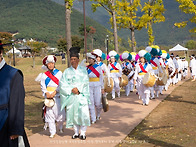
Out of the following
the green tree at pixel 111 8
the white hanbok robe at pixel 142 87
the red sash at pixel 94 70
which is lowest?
the white hanbok robe at pixel 142 87

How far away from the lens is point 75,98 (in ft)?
24.8

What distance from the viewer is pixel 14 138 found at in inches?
145

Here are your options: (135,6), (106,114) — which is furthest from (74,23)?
(106,114)

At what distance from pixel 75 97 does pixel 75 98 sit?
0.08 ft

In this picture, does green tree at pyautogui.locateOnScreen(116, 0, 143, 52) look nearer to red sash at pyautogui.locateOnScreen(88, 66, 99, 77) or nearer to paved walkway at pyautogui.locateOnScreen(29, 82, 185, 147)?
paved walkway at pyautogui.locateOnScreen(29, 82, 185, 147)

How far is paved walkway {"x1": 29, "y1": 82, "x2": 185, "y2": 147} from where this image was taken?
7098mm

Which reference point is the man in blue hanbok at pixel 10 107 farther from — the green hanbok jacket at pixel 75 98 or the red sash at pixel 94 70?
the red sash at pixel 94 70

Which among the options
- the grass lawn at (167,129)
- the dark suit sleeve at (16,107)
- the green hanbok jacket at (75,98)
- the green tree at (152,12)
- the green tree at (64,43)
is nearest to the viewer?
the dark suit sleeve at (16,107)

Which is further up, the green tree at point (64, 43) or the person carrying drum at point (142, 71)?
the green tree at point (64, 43)

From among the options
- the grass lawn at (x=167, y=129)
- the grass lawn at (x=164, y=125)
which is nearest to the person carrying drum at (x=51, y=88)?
the grass lawn at (x=164, y=125)

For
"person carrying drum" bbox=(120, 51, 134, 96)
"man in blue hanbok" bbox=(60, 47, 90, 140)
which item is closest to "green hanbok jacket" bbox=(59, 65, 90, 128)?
"man in blue hanbok" bbox=(60, 47, 90, 140)

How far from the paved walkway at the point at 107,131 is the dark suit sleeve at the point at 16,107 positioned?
3469 millimetres

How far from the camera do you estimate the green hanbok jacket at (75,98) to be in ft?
24.5

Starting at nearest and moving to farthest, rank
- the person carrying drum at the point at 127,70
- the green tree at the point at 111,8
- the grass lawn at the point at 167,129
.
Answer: the grass lawn at the point at 167,129, the person carrying drum at the point at 127,70, the green tree at the point at 111,8
